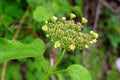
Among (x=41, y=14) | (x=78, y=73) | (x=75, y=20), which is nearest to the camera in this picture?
(x=78, y=73)

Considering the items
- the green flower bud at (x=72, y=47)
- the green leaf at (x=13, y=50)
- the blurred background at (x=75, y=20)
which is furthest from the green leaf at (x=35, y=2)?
the green flower bud at (x=72, y=47)

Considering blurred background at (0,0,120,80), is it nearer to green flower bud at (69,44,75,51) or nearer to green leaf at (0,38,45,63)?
green leaf at (0,38,45,63)

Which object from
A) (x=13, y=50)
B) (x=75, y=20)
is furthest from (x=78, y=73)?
(x=75, y=20)

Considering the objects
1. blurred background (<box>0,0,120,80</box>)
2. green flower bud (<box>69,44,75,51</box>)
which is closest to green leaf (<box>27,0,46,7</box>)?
blurred background (<box>0,0,120,80</box>)

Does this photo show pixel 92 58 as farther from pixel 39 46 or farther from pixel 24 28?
pixel 39 46

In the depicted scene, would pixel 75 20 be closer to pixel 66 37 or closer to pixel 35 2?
pixel 35 2

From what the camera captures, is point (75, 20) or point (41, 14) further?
point (75, 20)

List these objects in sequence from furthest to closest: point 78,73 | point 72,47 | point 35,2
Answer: point 35,2, point 78,73, point 72,47

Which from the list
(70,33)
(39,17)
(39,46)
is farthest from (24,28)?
(70,33)
